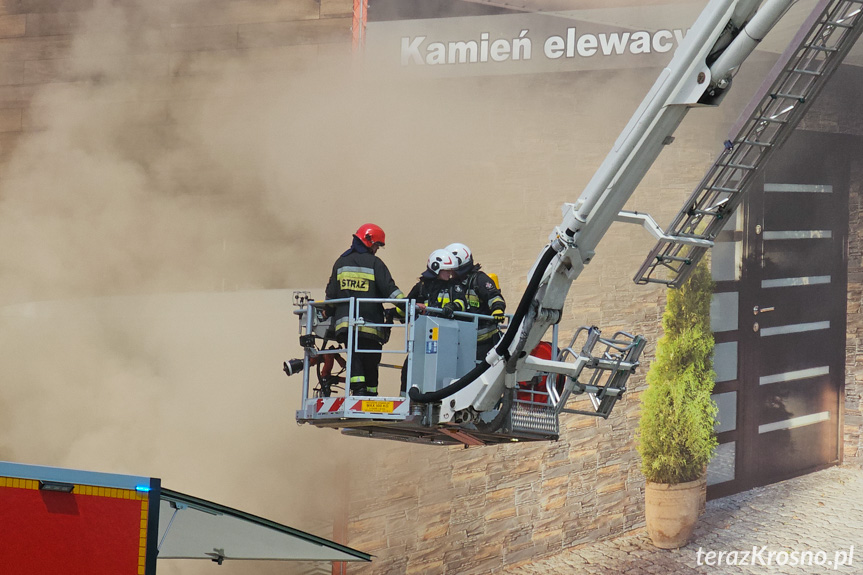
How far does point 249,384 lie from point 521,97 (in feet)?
14.3

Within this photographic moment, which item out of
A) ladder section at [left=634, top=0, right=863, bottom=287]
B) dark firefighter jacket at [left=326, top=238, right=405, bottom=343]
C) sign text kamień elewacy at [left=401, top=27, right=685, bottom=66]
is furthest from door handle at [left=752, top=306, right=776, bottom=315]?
dark firefighter jacket at [left=326, top=238, right=405, bottom=343]

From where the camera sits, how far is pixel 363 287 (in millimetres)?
8195

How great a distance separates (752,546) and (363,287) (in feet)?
20.2

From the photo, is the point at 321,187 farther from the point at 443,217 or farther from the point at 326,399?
the point at 326,399

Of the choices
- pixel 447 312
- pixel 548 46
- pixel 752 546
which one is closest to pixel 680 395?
pixel 752 546

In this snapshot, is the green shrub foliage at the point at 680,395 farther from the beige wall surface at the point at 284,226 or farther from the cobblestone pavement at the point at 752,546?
the cobblestone pavement at the point at 752,546

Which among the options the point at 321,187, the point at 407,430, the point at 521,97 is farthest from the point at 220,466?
the point at 521,97

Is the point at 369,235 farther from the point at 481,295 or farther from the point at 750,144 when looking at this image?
the point at 750,144

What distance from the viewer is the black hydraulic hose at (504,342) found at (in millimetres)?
7340

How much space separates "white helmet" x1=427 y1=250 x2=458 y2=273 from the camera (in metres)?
8.01

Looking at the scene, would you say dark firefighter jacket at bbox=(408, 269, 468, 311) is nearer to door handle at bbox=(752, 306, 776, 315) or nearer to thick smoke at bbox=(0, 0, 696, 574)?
thick smoke at bbox=(0, 0, 696, 574)

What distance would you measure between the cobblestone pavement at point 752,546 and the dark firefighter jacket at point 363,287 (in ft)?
14.8

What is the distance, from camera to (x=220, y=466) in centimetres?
1179

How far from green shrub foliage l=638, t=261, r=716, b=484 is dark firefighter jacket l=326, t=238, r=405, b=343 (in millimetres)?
4714
